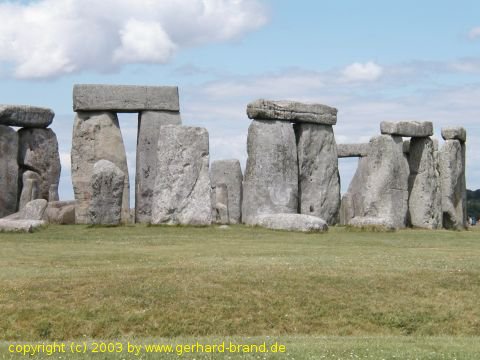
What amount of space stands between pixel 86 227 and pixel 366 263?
11579 mm

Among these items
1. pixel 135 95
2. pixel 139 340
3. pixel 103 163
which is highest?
pixel 135 95

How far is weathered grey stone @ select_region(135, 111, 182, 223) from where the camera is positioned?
133 feet

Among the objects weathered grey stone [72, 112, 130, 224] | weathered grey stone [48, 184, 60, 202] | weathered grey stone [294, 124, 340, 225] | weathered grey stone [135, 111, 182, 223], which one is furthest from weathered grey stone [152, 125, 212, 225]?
weathered grey stone [48, 184, 60, 202]

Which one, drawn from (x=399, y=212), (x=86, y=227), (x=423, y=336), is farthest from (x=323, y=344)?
(x=399, y=212)

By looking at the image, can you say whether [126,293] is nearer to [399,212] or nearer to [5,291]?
[5,291]

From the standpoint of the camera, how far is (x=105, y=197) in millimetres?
34656

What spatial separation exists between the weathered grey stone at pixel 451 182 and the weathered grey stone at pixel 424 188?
552mm

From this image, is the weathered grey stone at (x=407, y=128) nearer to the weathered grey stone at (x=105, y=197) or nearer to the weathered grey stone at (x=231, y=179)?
the weathered grey stone at (x=231, y=179)

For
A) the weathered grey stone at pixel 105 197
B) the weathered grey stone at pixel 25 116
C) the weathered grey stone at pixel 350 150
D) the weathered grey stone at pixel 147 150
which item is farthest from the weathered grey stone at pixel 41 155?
the weathered grey stone at pixel 350 150

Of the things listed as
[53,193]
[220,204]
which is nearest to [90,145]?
[53,193]

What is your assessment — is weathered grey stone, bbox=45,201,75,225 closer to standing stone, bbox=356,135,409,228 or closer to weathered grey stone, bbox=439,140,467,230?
standing stone, bbox=356,135,409,228

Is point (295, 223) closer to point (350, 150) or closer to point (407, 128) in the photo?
point (407, 128)

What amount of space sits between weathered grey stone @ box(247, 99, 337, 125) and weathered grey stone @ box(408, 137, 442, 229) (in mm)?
3022

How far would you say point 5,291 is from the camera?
21484mm
